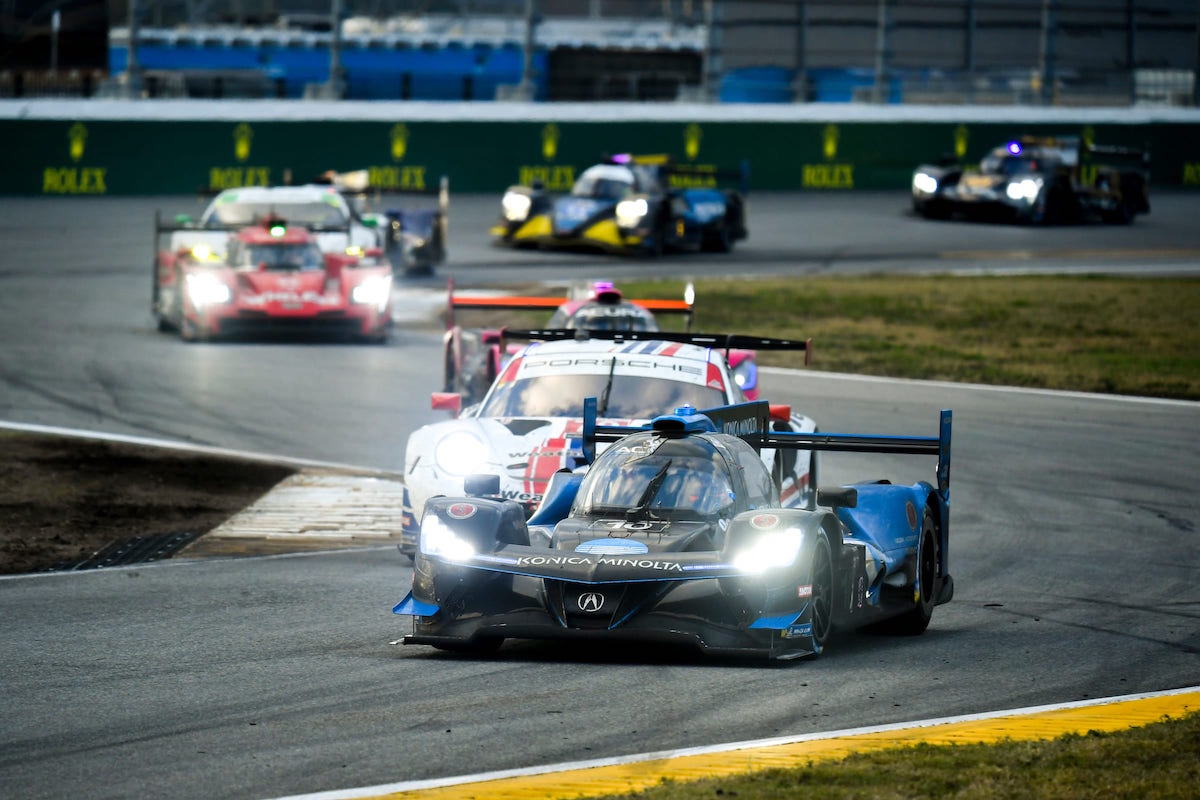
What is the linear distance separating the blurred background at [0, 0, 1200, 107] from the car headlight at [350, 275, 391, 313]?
15.8 m

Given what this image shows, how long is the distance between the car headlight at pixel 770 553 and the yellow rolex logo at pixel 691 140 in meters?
32.6

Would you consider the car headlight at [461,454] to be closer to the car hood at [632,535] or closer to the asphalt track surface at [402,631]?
the asphalt track surface at [402,631]

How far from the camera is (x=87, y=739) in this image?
6.79 meters

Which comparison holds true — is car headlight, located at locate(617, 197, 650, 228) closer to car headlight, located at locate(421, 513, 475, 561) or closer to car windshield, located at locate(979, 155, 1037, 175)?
car windshield, located at locate(979, 155, 1037, 175)

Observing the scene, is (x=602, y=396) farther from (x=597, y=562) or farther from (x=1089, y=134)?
(x=1089, y=134)

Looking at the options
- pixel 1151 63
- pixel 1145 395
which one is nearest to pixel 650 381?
pixel 1145 395

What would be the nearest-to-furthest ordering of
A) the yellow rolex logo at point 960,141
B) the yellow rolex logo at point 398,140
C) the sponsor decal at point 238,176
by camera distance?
the sponsor decal at point 238,176 → the yellow rolex logo at point 398,140 → the yellow rolex logo at point 960,141

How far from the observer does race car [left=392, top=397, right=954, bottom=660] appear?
817cm

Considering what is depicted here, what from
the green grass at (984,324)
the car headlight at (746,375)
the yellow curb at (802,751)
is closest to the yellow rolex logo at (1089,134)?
the green grass at (984,324)

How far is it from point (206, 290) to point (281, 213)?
2.00 meters

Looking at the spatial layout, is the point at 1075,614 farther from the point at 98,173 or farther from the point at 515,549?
the point at 98,173

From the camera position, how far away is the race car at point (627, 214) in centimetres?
3139

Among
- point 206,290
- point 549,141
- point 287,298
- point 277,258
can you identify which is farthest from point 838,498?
point 549,141

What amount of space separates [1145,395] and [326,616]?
478 inches
